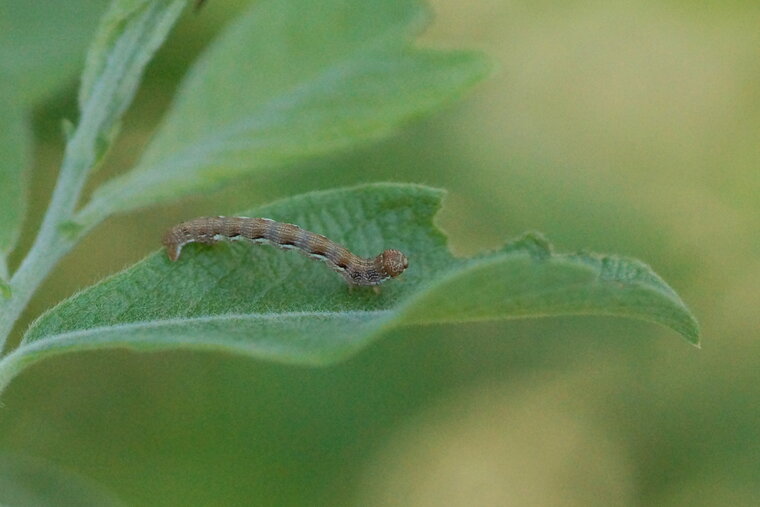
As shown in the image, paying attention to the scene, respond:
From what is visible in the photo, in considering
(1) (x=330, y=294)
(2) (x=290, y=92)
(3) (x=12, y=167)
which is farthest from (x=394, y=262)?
(3) (x=12, y=167)

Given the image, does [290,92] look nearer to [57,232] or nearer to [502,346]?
[57,232]

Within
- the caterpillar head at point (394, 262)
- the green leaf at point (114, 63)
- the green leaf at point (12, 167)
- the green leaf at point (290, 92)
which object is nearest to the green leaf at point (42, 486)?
the green leaf at point (12, 167)

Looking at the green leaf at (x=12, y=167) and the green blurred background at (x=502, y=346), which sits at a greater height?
the green blurred background at (x=502, y=346)

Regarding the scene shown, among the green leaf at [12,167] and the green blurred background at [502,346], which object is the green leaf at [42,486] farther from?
the green blurred background at [502,346]

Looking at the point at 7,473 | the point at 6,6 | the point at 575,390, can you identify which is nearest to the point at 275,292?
the point at 7,473

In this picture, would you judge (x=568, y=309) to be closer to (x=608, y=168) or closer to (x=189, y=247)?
→ (x=189, y=247)

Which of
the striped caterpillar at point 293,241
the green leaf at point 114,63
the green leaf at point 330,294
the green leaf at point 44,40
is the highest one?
the green leaf at point 44,40
